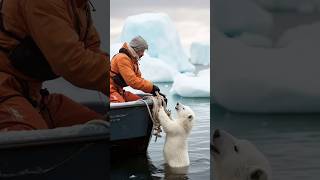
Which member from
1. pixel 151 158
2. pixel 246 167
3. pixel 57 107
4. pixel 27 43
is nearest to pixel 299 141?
pixel 246 167

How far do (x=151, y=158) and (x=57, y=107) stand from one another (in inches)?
56.4

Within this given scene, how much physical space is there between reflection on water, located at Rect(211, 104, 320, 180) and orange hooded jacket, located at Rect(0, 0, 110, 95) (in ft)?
1.62

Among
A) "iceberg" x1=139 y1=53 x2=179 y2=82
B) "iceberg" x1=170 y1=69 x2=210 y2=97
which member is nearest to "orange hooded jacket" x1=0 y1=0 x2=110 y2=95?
"iceberg" x1=170 y1=69 x2=210 y2=97

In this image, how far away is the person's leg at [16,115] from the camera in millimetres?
1198

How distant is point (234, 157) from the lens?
60.2 inches

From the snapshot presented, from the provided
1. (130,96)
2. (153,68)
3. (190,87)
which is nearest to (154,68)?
(153,68)

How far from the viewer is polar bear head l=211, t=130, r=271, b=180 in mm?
1464

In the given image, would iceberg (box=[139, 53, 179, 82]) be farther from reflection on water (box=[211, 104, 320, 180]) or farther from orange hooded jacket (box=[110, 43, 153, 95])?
reflection on water (box=[211, 104, 320, 180])

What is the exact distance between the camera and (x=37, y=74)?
49.2 inches

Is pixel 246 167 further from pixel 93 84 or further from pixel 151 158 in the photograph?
pixel 151 158

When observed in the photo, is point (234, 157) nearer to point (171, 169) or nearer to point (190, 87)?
point (171, 169)

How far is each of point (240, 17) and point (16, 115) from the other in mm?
797

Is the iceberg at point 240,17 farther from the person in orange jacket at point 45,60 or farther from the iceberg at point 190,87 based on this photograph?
the iceberg at point 190,87

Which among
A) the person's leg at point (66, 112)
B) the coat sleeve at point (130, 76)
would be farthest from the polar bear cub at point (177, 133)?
the person's leg at point (66, 112)
